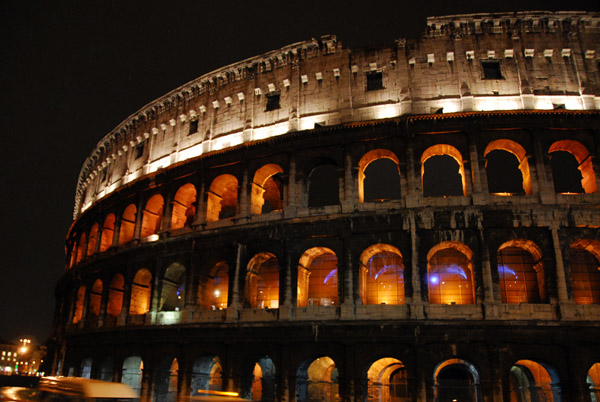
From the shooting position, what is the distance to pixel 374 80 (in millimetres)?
21828

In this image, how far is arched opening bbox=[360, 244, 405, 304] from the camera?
19438 millimetres

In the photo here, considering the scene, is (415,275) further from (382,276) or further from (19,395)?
(19,395)

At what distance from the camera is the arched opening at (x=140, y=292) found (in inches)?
977

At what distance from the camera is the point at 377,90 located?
70.4ft

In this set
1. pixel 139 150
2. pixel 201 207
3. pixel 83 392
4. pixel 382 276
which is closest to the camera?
pixel 83 392

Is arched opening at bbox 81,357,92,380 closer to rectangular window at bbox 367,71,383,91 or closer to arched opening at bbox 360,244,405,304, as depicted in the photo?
arched opening at bbox 360,244,405,304

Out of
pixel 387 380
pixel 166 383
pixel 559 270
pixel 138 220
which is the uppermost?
pixel 138 220

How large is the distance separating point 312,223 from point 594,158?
11278 millimetres

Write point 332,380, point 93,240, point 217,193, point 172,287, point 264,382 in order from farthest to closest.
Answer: point 93,240 → point 172,287 → point 217,193 → point 264,382 → point 332,380

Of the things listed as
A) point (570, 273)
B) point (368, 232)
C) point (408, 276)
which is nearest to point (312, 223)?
point (368, 232)

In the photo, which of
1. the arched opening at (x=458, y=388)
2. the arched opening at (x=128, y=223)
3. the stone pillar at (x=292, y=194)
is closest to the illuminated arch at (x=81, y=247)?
the arched opening at (x=128, y=223)

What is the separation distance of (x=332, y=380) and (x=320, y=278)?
15.2ft

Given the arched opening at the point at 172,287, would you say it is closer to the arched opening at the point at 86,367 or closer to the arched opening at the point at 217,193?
the arched opening at the point at 217,193

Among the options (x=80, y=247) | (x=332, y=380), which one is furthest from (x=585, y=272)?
(x=80, y=247)
